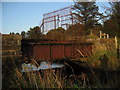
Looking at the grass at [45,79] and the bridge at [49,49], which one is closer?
the grass at [45,79]

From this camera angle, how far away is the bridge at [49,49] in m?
6.40

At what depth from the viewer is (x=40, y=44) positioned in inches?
268

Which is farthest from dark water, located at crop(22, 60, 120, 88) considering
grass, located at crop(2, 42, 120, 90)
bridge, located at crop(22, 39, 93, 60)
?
bridge, located at crop(22, 39, 93, 60)

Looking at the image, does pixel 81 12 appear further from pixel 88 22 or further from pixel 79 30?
pixel 79 30

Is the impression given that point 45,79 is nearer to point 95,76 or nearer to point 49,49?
point 95,76

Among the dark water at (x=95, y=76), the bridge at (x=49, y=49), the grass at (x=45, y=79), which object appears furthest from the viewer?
the bridge at (x=49, y=49)

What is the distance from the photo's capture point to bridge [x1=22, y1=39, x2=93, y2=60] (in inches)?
252

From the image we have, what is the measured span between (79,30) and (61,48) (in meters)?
11.0

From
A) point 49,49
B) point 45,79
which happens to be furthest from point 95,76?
point 49,49

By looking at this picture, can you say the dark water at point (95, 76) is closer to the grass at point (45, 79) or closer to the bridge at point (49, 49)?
the grass at point (45, 79)

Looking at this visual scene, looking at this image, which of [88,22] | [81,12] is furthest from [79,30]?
[81,12]

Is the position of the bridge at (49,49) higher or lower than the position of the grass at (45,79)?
higher

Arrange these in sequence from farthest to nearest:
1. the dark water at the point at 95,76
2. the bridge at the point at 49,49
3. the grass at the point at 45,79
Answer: the bridge at the point at 49,49 → the dark water at the point at 95,76 → the grass at the point at 45,79

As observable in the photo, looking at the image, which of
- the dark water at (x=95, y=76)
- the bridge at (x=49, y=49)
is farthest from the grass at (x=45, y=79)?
the bridge at (x=49, y=49)
